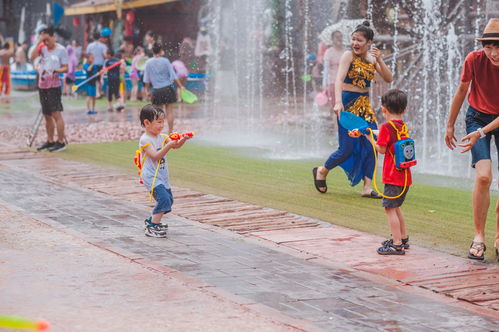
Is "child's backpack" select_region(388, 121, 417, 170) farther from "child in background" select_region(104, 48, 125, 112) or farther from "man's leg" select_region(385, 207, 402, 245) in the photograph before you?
"child in background" select_region(104, 48, 125, 112)

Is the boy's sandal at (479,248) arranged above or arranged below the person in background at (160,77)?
below

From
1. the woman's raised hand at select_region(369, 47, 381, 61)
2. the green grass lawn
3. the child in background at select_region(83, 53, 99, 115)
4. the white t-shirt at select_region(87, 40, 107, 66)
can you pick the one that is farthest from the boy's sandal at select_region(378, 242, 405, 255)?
the white t-shirt at select_region(87, 40, 107, 66)

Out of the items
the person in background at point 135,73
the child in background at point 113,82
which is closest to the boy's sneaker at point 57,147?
the child in background at point 113,82

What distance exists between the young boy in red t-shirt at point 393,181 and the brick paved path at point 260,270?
2.05 ft

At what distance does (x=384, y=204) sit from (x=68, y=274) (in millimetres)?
2412

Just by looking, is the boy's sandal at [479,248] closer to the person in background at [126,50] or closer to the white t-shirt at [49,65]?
the white t-shirt at [49,65]

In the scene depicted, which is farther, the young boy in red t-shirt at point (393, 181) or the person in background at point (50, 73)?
the person in background at point (50, 73)

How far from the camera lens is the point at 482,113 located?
6.84 metres

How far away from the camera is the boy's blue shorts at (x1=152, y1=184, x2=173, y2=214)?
736 cm

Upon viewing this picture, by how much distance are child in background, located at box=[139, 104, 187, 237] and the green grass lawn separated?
5.39 ft

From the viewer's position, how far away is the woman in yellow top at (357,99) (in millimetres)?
9148

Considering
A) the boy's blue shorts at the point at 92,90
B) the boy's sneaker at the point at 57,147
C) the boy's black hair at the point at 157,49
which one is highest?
the boy's black hair at the point at 157,49

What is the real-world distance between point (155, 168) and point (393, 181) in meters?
1.92

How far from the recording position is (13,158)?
12.8 m
